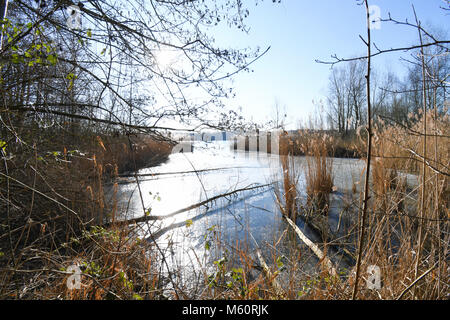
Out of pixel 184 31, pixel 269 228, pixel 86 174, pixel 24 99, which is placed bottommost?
pixel 269 228

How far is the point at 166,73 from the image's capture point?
66.6 inches

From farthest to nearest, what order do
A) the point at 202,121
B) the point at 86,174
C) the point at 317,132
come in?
1. the point at 317,132
2. the point at 86,174
3. the point at 202,121
